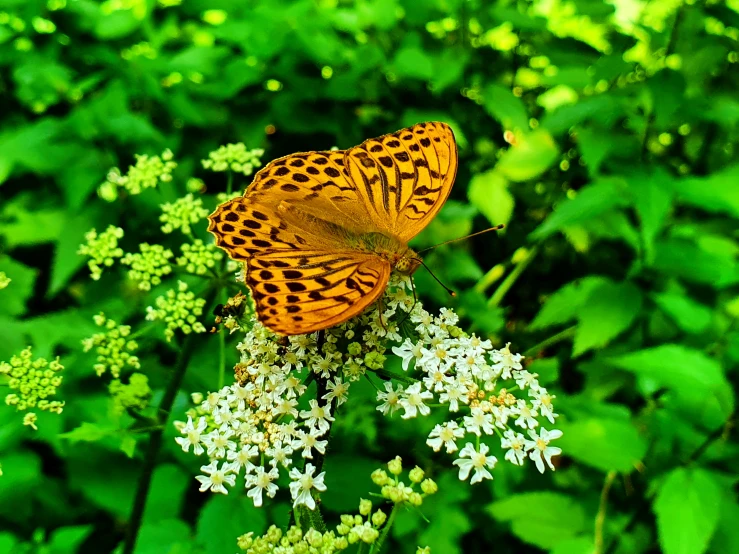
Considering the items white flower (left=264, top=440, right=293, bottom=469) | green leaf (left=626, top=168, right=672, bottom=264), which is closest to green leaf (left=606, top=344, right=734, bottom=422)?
green leaf (left=626, top=168, right=672, bottom=264)

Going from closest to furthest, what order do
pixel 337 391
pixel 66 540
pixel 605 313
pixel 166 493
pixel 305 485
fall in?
pixel 305 485, pixel 337 391, pixel 66 540, pixel 166 493, pixel 605 313

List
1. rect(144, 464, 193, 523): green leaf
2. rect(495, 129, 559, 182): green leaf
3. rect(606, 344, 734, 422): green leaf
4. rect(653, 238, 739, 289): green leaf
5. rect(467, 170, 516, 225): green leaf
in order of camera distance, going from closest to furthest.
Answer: rect(606, 344, 734, 422): green leaf < rect(144, 464, 193, 523): green leaf < rect(653, 238, 739, 289): green leaf < rect(467, 170, 516, 225): green leaf < rect(495, 129, 559, 182): green leaf

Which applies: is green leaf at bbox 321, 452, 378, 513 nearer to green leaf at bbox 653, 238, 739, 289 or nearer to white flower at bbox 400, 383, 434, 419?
white flower at bbox 400, 383, 434, 419

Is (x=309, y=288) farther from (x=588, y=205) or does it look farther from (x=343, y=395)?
(x=588, y=205)

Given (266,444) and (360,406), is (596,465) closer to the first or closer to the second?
(360,406)

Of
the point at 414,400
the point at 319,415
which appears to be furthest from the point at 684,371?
the point at 319,415

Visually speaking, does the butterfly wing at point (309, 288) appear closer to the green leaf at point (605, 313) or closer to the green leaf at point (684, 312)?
the green leaf at point (605, 313)

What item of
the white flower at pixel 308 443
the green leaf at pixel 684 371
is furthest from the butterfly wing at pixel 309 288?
the green leaf at pixel 684 371
